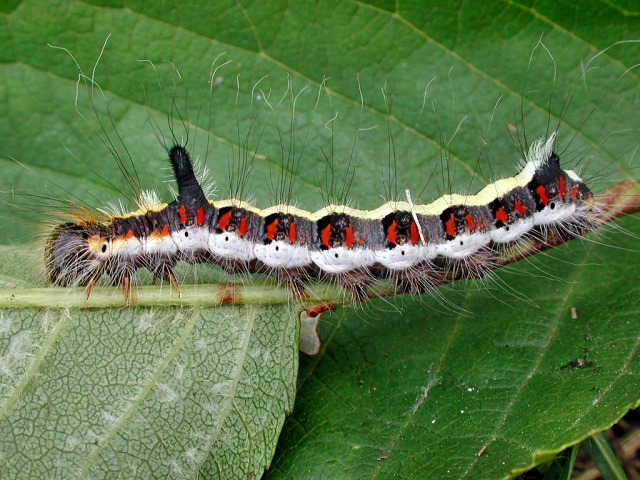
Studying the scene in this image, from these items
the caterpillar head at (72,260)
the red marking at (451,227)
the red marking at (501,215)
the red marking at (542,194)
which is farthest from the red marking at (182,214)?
the red marking at (542,194)

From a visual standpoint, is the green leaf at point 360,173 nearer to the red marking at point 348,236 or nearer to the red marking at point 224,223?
the red marking at point 224,223

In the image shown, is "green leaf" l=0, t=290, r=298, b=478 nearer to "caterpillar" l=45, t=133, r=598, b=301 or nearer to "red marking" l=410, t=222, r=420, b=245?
"caterpillar" l=45, t=133, r=598, b=301

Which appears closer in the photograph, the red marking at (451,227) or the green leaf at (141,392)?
the green leaf at (141,392)

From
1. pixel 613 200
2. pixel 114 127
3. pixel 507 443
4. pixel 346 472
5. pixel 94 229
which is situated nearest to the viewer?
pixel 507 443

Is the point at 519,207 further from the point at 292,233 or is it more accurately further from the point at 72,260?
the point at 72,260

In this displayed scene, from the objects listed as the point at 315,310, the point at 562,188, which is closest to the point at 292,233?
the point at 315,310

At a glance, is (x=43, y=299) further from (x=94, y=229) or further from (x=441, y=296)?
(x=441, y=296)

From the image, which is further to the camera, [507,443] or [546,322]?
[546,322]

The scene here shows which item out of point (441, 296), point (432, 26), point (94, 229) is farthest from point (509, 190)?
point (94, 229)
